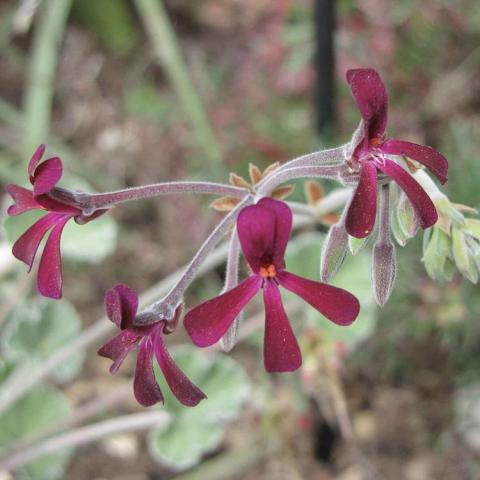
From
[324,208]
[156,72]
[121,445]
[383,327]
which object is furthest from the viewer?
[156,72]

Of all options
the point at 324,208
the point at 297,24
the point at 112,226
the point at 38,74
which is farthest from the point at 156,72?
the point at 324,208

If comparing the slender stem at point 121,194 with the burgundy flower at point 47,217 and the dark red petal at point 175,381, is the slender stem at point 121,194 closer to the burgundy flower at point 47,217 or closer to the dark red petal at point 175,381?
the burgundy flower at point 47,217

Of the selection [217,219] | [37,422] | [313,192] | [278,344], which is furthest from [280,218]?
[217,219]

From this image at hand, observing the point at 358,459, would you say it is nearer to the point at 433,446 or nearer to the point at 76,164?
the point at 433,446

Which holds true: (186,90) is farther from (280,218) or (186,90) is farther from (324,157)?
(280,218)

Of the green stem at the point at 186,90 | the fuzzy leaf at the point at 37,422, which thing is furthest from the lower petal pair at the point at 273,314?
the green stem at the point at 186,90

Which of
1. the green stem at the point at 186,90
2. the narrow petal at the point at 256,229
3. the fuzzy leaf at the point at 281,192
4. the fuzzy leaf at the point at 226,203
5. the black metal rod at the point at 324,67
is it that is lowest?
the narrow petal at the point at 256,229
